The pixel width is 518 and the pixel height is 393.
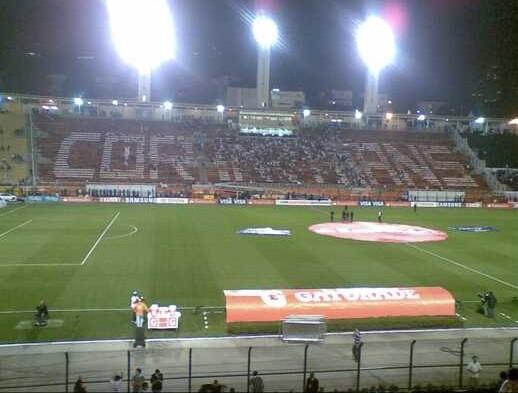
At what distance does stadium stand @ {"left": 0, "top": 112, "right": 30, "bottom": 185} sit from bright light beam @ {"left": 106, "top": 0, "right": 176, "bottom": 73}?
1851 cm

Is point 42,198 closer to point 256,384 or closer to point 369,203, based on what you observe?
point 369,203

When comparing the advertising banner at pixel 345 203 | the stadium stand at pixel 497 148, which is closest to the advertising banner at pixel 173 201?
the advertising banner at pixel 345 203

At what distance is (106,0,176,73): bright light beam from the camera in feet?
213

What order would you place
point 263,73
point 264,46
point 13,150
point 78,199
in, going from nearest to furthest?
point 78,199 < point 13,150 < point 264,46 < point 263,73

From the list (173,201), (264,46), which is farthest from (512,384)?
(264,46)

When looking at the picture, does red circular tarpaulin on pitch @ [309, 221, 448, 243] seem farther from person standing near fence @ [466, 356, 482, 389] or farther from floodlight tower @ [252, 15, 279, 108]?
floodlight tower @ [252, 15, 279, 108]

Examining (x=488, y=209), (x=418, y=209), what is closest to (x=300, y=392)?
(x=418, y=209)

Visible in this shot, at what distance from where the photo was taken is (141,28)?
221ft

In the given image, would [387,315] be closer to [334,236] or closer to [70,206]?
[334,236]

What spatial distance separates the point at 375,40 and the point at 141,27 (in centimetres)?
2943

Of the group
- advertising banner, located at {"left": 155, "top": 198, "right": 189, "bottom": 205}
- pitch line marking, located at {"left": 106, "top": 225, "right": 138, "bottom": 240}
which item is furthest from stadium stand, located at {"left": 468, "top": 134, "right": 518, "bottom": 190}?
pitch line marking, located at {"left": 106, "top": 225, "right": 138, "bottom": 240}

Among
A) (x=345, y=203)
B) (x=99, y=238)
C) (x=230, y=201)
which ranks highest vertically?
(x=230, y=201)

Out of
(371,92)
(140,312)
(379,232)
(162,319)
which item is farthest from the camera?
(371,92)

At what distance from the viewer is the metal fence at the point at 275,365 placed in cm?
1395
